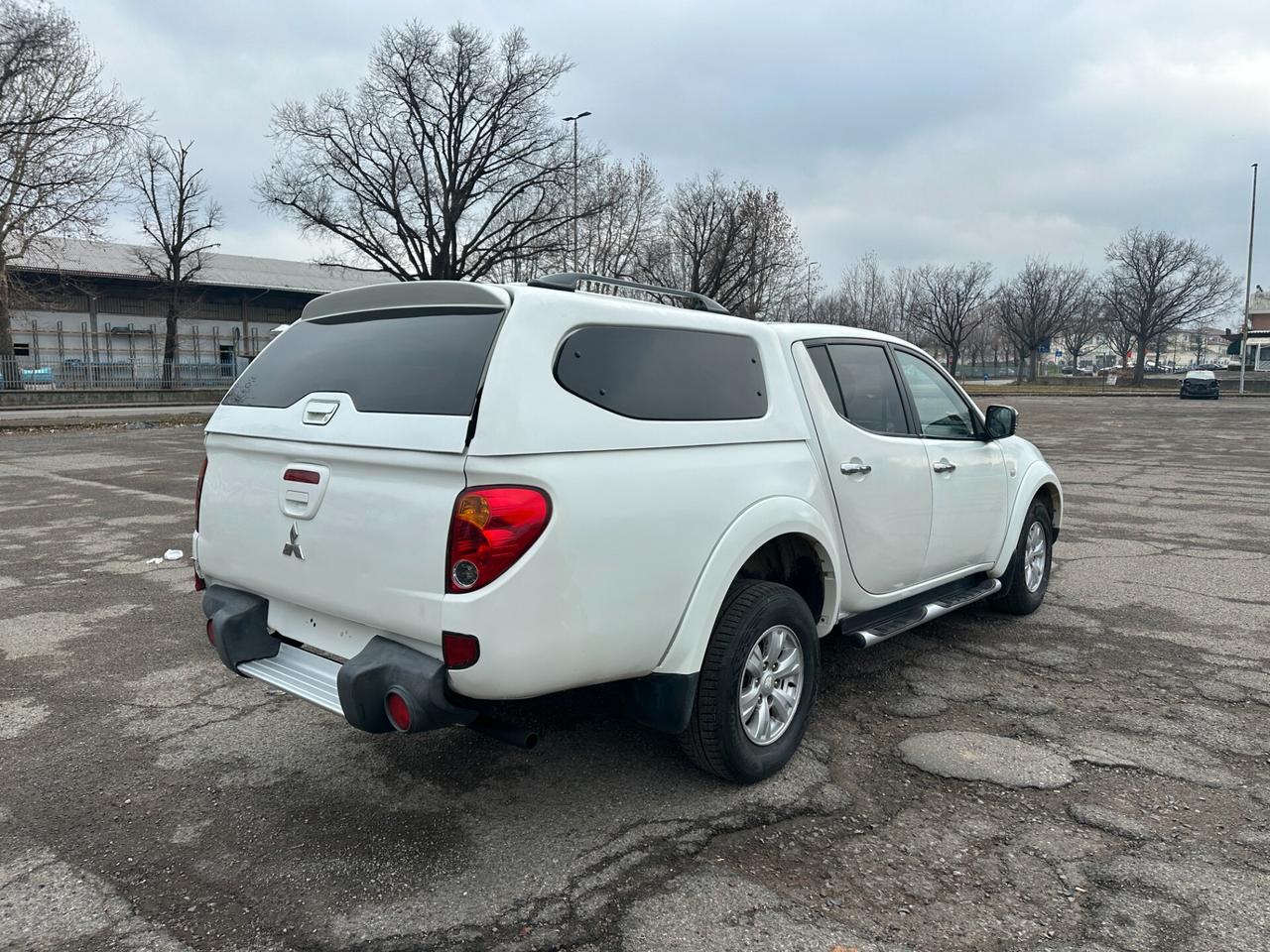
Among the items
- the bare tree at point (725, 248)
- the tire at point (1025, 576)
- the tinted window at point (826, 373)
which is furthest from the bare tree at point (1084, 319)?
the tinted window at point (826, 373)

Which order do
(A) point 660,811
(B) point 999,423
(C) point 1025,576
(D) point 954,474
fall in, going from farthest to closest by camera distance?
(C) point 1025,576 → (B) point 999,423 → (D) point 954,474 → (A) point 660,811

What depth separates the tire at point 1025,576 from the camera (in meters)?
5.39

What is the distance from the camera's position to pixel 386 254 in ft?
119

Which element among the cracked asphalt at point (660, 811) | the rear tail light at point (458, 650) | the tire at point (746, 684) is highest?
the rear tail light at point (458, 650)

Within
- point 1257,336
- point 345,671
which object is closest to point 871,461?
point 345,671

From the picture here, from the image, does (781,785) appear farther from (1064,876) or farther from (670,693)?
(1064,876)

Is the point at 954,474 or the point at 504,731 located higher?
the point at 954,474

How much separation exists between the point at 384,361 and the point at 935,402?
10.3 feet

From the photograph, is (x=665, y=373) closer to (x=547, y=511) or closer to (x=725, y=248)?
(x=547, y=511)

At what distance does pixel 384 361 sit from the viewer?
10.1ft

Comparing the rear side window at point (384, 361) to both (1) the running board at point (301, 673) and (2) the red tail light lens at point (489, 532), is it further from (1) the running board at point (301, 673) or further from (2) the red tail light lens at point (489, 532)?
(1) the running board at point (301, 673)

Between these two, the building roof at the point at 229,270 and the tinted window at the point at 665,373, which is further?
the building roof at the point at 229,270

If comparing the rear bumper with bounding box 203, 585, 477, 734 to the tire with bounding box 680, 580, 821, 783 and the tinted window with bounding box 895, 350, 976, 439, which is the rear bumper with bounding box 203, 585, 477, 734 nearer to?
the tire with bounding box 680, 580, 821, 783

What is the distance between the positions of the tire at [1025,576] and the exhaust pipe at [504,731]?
3688 mm
